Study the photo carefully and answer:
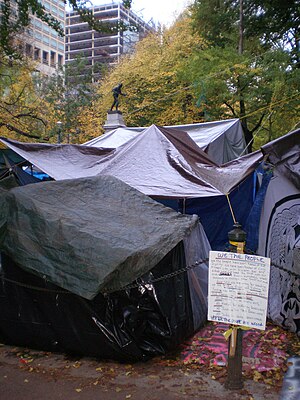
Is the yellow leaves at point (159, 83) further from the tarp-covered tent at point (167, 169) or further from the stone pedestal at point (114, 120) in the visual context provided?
the tarp-covered tent at point (167, 169)

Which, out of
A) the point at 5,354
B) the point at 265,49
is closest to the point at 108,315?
the point at 5,354

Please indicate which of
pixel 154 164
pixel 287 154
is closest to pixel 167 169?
pixel 154 164

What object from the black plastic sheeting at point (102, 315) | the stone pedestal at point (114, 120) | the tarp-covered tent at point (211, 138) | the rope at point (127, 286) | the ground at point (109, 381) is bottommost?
the ground at point (109, 381)

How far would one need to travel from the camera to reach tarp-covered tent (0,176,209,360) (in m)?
4.32

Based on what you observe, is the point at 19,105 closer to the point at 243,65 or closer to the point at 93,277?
the point at 243,65

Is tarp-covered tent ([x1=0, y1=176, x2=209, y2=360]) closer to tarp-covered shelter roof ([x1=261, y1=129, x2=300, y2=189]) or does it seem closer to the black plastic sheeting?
the black plastic sheeting

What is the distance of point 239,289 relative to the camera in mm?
3863

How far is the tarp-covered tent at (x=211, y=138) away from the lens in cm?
1171

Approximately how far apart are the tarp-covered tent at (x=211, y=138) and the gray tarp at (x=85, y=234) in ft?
21.1

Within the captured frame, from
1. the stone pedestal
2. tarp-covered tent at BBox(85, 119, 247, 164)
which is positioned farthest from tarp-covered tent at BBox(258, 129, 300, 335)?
the stone pedestal

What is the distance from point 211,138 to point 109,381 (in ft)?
28.8

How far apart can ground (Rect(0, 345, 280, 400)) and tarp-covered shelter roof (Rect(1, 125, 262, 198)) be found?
2.79 metres

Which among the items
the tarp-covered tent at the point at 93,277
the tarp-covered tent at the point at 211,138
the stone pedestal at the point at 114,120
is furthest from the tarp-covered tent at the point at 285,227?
the stone pedestal at the point at 114,120

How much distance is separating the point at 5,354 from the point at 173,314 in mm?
2085
